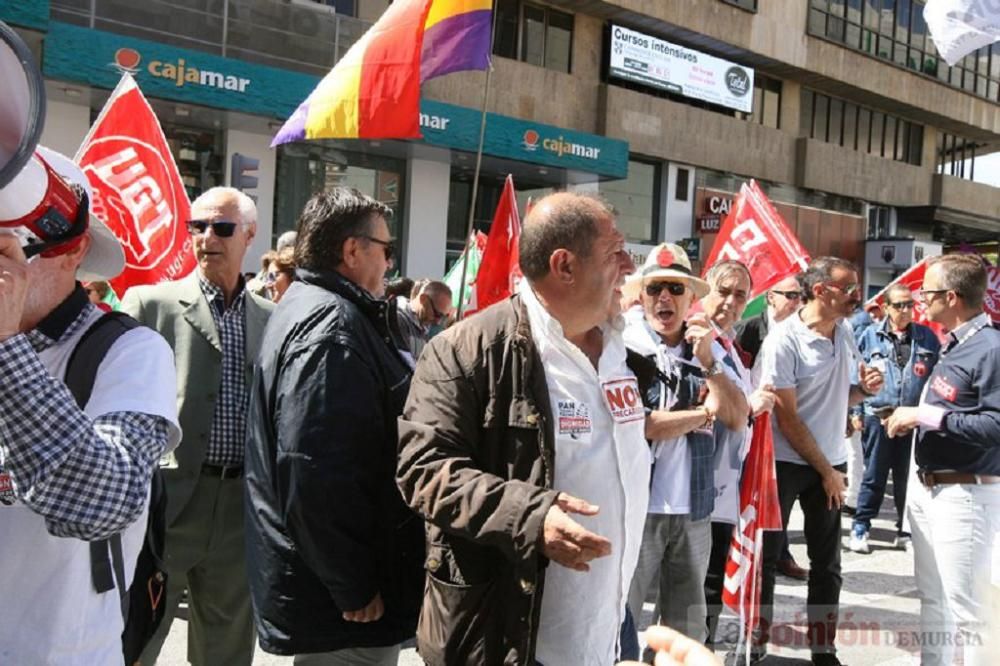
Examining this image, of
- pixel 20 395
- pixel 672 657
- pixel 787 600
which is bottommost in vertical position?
pixel 787 600

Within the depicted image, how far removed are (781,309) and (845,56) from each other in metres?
25.6

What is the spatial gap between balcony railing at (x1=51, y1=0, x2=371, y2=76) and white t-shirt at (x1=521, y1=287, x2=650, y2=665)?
14.3 metres

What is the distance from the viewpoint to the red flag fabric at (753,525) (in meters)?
4.10

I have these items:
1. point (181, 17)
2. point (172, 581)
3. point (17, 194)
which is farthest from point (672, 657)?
point (181, 17)

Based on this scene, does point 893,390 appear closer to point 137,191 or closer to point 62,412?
point 137,191

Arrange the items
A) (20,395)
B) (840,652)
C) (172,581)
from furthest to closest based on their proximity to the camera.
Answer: (840,652) → (172,581) → (20,395)

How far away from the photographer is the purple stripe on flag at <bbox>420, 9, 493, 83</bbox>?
494 centimetres

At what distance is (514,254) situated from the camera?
7395mm

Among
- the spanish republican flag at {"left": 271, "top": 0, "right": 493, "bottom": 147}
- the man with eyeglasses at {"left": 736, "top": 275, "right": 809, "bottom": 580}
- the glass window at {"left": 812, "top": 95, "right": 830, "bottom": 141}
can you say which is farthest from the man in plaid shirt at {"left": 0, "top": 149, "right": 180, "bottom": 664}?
the glass window at {"left": 812, "top": 95, "right": 830, "bottom": 141}

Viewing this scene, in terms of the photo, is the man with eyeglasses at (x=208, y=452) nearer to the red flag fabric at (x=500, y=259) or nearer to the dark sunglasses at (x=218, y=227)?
the dark sunglasses at (x=218, y=227)

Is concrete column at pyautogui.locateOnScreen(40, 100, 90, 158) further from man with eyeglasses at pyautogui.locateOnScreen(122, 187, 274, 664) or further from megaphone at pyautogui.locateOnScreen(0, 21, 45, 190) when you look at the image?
megaphone at pyautogui.locateOnScreen(0, 21, 45, 190)

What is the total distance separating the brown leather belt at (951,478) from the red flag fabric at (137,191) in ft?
13.0

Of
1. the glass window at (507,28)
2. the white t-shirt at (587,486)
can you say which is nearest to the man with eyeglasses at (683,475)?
the white t-shirt at (587,486)

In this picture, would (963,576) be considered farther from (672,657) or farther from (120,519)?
(120,519)
